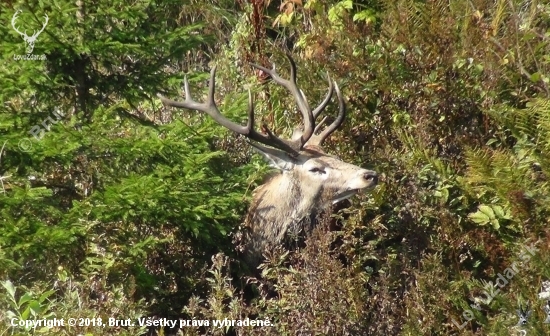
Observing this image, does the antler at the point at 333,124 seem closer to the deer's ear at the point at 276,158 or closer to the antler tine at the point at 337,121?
the antler tine at the point at 337,121

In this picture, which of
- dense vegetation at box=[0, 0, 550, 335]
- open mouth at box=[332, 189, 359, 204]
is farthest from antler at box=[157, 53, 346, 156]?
open mouth at box=[332, 189, 359, 204]

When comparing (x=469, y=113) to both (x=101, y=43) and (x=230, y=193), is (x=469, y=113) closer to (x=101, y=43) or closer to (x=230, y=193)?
(x=230, y=193)

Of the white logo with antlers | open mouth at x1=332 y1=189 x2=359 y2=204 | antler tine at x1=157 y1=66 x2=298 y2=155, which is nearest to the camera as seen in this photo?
the white logo with antlers

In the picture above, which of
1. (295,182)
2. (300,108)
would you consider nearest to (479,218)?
(295,182)

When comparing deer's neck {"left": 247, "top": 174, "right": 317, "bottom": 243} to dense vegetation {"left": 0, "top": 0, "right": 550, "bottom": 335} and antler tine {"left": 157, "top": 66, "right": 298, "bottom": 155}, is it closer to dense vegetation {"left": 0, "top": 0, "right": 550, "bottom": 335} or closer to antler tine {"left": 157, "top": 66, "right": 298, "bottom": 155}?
dense vegetation {"left": 0, "top": 0, "right": 550, "bottom": 335}

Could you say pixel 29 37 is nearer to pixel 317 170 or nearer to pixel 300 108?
pixel 300 108

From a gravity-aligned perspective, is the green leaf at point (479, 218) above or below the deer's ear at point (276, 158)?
below

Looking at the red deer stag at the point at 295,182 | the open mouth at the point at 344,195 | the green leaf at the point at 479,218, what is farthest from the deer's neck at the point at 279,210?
the green leaf at the point at 479,218

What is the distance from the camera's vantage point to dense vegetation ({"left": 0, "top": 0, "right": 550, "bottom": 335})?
5.56 meters

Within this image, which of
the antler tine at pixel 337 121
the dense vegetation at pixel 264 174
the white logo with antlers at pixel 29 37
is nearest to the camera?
Result: the dense vegetation at pixel 264 174

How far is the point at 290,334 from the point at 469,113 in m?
2.67

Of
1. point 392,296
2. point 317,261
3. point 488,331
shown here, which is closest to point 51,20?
point 317,261

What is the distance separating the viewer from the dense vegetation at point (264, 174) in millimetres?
5559

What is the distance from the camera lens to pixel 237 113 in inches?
264
